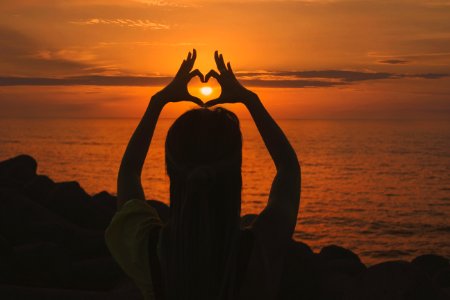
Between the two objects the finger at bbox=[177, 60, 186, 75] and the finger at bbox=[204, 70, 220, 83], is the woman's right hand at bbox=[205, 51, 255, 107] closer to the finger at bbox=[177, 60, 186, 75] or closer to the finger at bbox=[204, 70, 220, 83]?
the finger at bbox=[204, 70, 220, 83]

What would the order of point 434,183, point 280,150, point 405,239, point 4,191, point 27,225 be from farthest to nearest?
1. point 434,183
2. point 405,239
3. point 4,191
4. point 27,225
5. point 280,150

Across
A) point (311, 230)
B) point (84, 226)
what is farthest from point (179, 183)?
point (311, 230)

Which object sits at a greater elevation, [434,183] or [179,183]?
[179,183]

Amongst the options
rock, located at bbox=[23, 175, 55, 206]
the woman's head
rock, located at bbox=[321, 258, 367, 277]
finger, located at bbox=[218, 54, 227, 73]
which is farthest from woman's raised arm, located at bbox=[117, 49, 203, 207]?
rock, located at bbox=[23, 175, 55, 206]

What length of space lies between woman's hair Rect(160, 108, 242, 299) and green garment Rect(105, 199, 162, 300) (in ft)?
0.46

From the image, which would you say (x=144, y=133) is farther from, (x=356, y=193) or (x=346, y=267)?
(x=356, y=193)

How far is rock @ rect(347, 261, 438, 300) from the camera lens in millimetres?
6734

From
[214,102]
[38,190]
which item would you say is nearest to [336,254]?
[38,190]

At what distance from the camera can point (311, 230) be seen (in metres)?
26.5

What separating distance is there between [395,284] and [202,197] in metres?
5.21

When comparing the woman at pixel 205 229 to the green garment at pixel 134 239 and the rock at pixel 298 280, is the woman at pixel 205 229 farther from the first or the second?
the rock at pixel 298 280

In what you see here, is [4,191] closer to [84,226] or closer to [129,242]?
[84,226]

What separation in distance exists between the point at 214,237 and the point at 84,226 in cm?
1135

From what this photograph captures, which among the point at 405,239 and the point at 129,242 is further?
the point at 405,239
